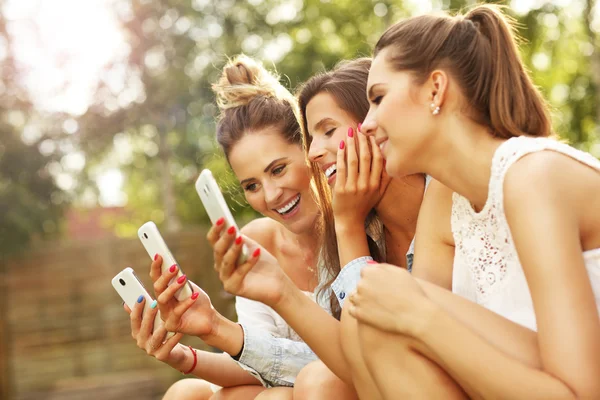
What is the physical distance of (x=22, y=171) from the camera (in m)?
14.5

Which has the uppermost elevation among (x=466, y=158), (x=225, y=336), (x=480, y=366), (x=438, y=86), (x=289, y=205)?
(x=438, y=86)

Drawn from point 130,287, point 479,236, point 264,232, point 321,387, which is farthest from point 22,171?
point 479,236

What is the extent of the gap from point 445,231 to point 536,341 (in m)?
0.62

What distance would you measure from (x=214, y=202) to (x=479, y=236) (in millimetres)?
818

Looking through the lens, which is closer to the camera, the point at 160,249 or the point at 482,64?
the point at 482,64

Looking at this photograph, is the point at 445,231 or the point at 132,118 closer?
the point at 445,231

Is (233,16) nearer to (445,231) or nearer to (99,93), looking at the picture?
(99,93)

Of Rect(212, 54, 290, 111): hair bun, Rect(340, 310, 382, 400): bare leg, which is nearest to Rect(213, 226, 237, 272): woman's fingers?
Rect(340, 310, 382, 400): bare leg

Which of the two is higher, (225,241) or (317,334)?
(225,241)

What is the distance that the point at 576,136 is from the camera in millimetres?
13539

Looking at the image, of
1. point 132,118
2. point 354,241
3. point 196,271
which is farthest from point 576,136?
point 354,241

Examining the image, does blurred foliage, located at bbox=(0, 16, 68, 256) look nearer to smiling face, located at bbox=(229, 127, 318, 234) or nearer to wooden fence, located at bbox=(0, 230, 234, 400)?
wooden fence, located at bbox=(0, 230, 234, 400)

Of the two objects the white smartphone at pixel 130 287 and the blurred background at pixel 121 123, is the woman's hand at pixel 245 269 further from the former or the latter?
the blurred background at pixel 121 123

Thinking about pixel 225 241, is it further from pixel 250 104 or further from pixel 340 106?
pixel 250 104
